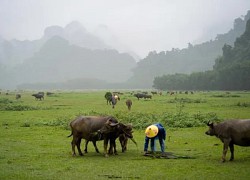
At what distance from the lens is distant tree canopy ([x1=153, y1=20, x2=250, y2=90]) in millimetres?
101588

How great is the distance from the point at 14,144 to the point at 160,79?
12470cm

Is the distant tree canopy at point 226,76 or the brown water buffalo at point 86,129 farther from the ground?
the distant tree canopy at point 226,76

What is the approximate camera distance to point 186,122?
93.8 ft

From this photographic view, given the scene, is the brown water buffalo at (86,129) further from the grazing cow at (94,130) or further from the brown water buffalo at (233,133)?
the brown water buffalo at (233,133)

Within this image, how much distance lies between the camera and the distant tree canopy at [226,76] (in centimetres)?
10159

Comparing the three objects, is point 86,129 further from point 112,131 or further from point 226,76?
point 226,76

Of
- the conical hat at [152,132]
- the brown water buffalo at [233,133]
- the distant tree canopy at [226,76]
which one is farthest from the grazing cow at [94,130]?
the distant tree canopy at [226,76]

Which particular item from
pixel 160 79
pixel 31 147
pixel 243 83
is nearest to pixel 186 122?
pixel 31 147

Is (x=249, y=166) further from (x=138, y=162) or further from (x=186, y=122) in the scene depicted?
(x=186, y=122)

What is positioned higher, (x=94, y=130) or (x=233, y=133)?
(x=233, y=133)

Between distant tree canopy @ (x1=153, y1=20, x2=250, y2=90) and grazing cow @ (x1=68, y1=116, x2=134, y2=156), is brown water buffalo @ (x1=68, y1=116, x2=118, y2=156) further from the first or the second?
distant tree canopy @ (x1=153, y1=20, x2=250, y2=90)

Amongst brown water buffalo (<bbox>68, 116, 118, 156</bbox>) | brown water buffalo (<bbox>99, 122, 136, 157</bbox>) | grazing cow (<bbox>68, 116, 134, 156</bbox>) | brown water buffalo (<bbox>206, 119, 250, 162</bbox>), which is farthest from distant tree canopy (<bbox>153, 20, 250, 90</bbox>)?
brown water buffalo (<bbox>68, 116, 118, 156</bbox>)

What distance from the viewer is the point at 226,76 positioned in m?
107

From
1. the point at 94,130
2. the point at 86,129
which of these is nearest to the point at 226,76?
the point at 94,130
